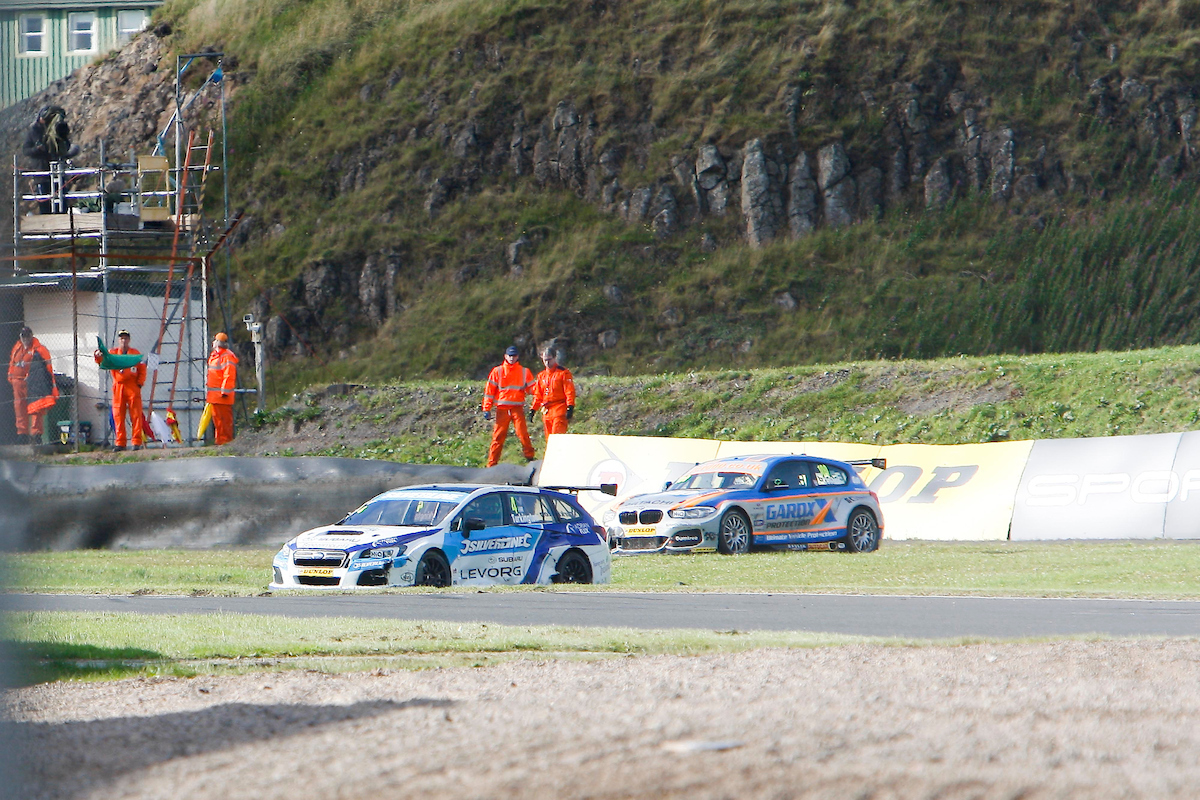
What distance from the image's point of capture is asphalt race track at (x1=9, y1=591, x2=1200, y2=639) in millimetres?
10172

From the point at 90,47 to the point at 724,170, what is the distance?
73.8 feet

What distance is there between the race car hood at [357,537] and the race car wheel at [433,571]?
10.3 inches

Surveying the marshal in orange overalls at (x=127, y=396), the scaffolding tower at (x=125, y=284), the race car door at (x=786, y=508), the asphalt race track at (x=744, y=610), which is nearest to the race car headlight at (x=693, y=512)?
the race car door at (x=786, y=508)

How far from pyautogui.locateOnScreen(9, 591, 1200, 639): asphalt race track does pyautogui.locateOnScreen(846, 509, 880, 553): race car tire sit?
21.8 ft

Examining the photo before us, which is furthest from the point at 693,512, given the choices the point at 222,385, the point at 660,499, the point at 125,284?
the point at 125,284

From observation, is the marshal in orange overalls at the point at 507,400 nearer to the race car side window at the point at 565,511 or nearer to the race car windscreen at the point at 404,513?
the race car side window at the point at 565,511

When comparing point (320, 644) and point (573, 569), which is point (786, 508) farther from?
point (320, 644)

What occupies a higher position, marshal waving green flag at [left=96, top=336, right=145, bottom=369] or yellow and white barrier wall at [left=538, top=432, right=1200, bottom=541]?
marshal waving green flag at [left=96, top=336, right=145, bottom=369]

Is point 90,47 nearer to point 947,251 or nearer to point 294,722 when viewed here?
point 947,251

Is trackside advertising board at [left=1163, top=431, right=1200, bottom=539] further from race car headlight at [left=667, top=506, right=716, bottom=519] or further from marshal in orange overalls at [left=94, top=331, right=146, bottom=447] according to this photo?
marshal in orange overalls at [left=94, top=331, right=146, bottom=447]

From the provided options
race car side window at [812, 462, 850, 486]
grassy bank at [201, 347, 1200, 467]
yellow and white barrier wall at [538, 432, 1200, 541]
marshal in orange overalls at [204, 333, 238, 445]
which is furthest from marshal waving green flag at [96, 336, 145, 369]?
race car side window at [812, 462, 850, 486]

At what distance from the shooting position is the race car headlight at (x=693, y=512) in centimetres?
1920

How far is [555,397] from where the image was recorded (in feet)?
81.4

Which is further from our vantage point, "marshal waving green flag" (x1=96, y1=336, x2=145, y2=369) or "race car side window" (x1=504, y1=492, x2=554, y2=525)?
"marshal waving green flag" (x1=96, y1=336, x2=145, y2=369)
